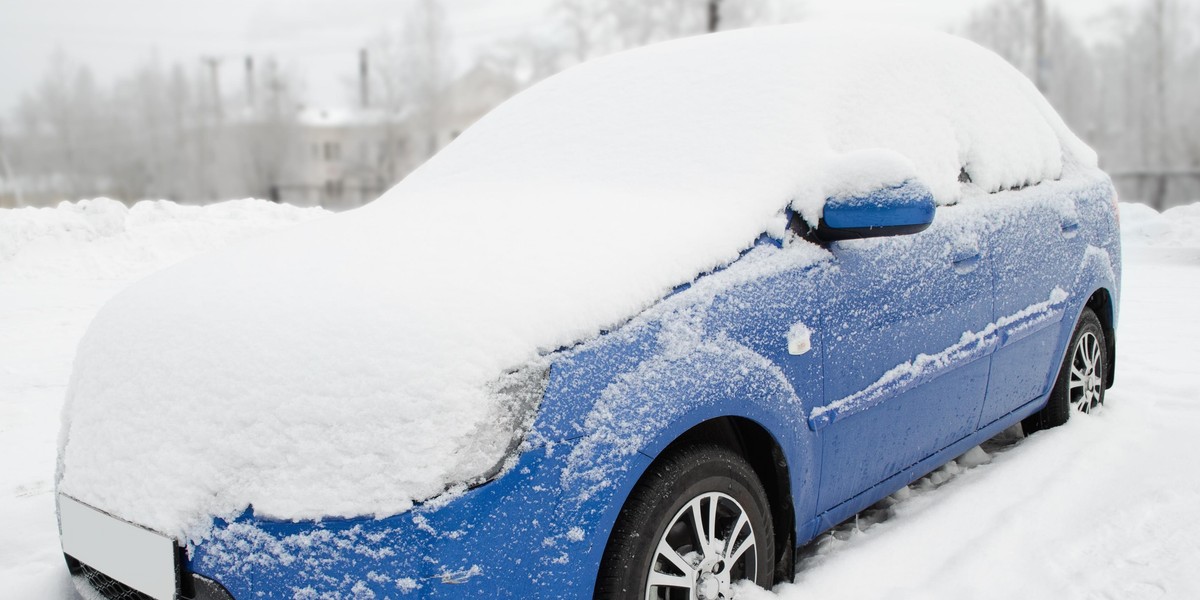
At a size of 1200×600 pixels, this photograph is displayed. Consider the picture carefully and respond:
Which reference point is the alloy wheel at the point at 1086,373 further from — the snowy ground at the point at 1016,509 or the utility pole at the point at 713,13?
the utility pole at the point at 713,13

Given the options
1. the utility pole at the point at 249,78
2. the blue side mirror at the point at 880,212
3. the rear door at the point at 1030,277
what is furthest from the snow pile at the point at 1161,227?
the utility pole at the point at 249,78

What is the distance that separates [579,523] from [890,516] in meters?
1.73

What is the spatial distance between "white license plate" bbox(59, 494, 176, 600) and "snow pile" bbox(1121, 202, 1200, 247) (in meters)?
10.9

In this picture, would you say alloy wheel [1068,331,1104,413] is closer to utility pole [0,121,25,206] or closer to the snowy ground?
the snowy ground

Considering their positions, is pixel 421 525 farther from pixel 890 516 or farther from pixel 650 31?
pixel 650 31

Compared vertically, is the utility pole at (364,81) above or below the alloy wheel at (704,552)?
above

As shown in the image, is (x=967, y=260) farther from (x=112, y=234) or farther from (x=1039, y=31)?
(x=1039, y=31)

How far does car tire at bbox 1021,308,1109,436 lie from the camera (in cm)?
380

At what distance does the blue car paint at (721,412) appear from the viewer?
5.40 ft

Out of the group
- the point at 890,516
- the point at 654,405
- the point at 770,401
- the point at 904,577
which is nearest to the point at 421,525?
the point at 654,405

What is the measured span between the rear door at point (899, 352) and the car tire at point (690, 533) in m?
0.31

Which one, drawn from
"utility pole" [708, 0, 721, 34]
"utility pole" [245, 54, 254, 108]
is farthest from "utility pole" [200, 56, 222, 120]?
"utility pole" [708, 0, 721, 34]

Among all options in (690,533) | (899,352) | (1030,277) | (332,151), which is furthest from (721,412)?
(332,151)

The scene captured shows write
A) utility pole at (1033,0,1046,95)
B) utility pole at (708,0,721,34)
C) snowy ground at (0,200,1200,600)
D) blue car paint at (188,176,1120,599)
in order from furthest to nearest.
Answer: utility pole at (1033,0,1046,95)
utility pole at (708,0,721,34)
snowy ground at (0,200,1200,600)
blue car paint at (188,176,1120,599)
